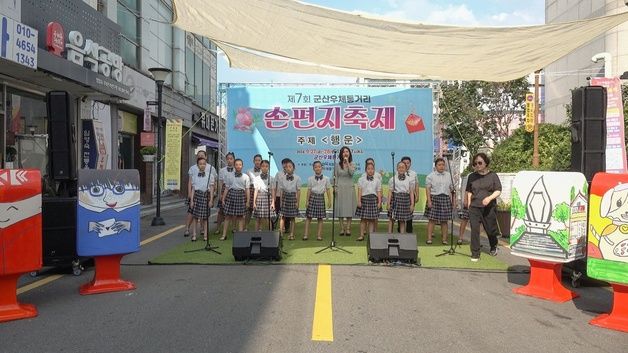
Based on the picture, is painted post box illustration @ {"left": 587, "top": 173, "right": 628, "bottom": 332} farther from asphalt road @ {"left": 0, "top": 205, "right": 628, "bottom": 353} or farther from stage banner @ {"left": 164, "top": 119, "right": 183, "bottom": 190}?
stage banner @ {"left": 164, "top": 119, "right": 183, "bottom": 190}

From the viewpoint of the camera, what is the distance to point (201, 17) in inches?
283

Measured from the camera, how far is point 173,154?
14.9 meters

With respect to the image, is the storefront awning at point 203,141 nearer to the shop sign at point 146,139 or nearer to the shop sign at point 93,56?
the shop sign at point 146,139

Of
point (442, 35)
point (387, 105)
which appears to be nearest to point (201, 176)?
point (387, 105)

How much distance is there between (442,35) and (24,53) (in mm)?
7553

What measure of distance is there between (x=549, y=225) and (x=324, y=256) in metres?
3.56

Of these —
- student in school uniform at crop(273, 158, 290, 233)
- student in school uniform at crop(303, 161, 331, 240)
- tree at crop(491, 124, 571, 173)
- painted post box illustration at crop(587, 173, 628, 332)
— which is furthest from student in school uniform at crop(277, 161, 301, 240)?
tree at crop(491, 124, 571, 173)

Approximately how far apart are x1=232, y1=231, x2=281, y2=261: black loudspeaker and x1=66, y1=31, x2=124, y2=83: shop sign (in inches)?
273

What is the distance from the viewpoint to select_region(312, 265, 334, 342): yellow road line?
175 inches

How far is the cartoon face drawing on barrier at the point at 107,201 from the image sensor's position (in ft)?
19.2

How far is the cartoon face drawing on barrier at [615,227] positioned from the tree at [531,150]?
9.25m

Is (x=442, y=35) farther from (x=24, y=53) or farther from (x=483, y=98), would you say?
(x=483, y=98)

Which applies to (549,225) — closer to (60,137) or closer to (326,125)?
(60,137)

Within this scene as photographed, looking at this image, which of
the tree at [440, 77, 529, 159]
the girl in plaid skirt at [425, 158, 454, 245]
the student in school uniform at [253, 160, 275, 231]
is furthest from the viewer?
the tree at [440, 77, 529, 159]
